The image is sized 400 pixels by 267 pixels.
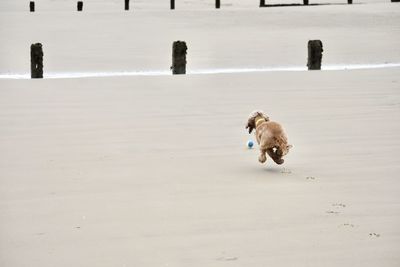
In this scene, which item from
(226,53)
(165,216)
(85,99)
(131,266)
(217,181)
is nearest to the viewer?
(131,266)

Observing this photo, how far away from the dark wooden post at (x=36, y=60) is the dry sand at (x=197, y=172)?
0.69m

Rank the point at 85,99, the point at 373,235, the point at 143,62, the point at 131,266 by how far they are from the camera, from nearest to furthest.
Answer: the point at 131,266, the point at 373,235, the point at 85,99, the point at 143,62

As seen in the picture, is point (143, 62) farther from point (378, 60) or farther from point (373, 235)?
point (373, 235)

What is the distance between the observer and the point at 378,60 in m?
20.9

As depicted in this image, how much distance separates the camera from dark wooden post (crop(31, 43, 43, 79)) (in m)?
15.9

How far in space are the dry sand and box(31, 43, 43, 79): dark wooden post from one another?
69 cm

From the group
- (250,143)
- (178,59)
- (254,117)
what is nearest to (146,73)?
(178,59)

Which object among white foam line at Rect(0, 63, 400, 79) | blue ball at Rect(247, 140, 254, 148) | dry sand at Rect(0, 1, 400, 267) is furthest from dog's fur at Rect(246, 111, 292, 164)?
white foam line at Rect(0, 63, 400, 79)

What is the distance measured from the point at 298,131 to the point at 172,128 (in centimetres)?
138

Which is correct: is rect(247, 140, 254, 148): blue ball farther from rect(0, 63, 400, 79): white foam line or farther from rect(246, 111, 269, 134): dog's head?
rect(0, 63, 400, 79): white foam line

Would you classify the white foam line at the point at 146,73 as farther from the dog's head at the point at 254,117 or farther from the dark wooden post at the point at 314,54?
the dog's head at the point at 254,117

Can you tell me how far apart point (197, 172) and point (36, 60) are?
28.6 ft

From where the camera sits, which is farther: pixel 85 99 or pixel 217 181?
pixel 85 99

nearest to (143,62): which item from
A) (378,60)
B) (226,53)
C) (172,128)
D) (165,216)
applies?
(226,53)
